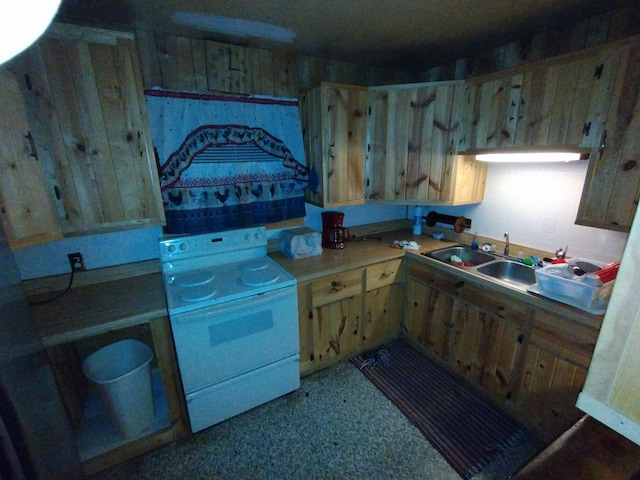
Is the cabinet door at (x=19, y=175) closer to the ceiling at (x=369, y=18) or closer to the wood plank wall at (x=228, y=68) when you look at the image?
the ceiling at (x=369, y=18)

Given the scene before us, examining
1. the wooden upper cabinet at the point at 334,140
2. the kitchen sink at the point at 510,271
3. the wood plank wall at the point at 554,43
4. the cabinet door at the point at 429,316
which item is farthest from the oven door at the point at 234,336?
the wood plank wall at the point at 554,43

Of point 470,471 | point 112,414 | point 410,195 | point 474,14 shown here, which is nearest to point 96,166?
point 112,414

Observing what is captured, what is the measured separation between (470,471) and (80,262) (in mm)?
2583

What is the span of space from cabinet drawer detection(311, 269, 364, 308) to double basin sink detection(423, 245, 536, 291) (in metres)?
0.62

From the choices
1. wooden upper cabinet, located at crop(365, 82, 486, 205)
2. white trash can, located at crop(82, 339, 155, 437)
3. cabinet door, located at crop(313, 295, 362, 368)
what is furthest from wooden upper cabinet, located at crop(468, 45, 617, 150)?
white trash can, located at crop(82, 339, 155, 437)

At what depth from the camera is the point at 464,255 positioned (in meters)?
2.43

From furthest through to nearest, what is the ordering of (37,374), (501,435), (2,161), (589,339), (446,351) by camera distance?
1. (446,351)
2. (501,435)
3. (589,339)
4. (2,161)
5. (37,374)

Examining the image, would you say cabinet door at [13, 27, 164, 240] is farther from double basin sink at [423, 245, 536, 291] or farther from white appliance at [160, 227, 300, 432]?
double basin sink at [423, 245, 536, 291]

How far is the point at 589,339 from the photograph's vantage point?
1387mm

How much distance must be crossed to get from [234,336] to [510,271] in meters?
2.00

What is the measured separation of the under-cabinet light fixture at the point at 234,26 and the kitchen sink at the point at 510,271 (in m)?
2.05

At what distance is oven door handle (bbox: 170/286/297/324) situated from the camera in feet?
4.94

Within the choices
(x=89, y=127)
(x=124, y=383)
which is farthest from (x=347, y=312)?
(x=89, y=127)

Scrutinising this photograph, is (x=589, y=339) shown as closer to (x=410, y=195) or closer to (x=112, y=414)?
(x=410, y=195)
